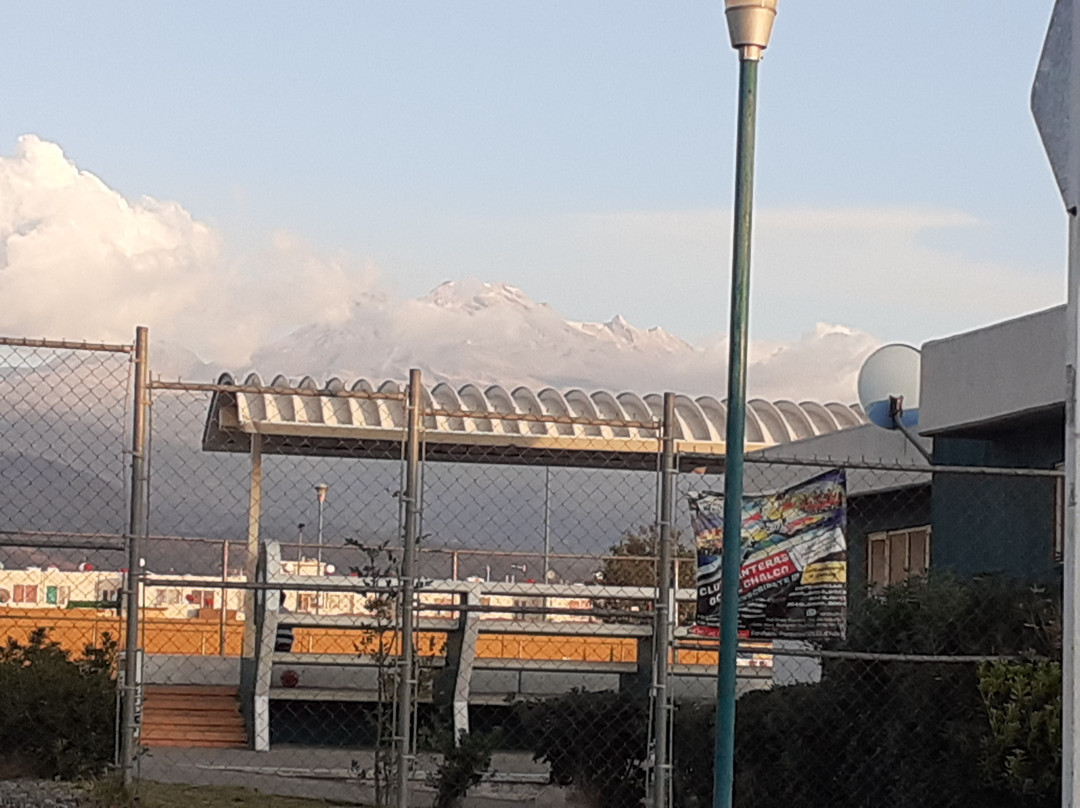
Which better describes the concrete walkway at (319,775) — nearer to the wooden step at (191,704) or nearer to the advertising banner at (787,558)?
the wooden step at (191,704)

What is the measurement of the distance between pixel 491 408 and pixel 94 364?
479 inches

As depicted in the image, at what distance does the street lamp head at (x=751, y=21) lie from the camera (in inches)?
338

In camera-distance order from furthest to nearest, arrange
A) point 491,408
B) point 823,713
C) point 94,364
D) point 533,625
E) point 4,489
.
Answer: point 491,408 → point 533,625 → point 823,713 → point 4,489 → point 94,364

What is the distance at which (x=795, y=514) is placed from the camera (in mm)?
10320

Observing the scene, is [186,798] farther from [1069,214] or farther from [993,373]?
[1069,214]

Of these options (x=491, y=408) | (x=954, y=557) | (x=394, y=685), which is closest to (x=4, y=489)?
(x=394, y=685)

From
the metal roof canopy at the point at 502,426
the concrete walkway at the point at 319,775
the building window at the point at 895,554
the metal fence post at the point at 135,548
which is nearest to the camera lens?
the metal fence post at the point at 135,548

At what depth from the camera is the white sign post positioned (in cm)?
310

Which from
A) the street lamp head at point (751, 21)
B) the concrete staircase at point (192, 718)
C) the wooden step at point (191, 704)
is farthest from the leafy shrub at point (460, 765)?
the wooden step at point (191, 704)

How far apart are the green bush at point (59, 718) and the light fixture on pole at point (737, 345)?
4272mm

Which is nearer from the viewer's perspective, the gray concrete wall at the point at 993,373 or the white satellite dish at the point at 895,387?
the gray concrete wall at the point at 993,373

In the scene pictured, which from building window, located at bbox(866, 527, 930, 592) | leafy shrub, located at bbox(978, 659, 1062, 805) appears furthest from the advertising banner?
building window, located at bbox(866, 527, 930, 592)

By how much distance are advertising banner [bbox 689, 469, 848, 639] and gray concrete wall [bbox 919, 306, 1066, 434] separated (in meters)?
3.80

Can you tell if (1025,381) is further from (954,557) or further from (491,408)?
(491,408)
